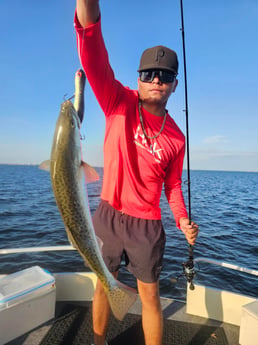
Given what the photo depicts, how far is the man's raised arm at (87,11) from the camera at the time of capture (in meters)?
1.79

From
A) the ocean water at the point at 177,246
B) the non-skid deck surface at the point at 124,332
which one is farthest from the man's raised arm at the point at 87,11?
the ocean water at the point at 177,246

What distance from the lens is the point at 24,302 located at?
3.47 metres

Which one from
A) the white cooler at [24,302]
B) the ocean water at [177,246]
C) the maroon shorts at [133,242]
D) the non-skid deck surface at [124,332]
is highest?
the maroon shorts at [133,242]

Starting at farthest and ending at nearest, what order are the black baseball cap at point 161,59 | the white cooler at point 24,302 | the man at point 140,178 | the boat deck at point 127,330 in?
the boat deck at point 127,330 → the white cooler at point 24,302 → the man at point 140,178 → the black baseball cap at point 161,59

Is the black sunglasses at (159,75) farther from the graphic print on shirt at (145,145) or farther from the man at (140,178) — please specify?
the graphic print on shirt at (145,145)

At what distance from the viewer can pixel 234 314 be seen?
13.6ft

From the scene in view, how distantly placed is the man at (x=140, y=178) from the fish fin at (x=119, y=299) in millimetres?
336

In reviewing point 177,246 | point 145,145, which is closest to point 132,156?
point 145,145

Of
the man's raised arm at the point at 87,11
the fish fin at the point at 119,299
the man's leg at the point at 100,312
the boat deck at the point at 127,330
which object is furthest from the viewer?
the boat deck at the point at 127,330

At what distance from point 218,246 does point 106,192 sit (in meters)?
9.74

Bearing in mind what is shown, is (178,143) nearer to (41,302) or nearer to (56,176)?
(56,176)

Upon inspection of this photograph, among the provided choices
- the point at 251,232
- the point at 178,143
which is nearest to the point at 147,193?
the point at 178,143

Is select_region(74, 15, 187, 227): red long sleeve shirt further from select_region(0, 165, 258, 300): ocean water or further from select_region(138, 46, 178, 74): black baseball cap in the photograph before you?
select_region(0, 165, 258, 300): ocean water

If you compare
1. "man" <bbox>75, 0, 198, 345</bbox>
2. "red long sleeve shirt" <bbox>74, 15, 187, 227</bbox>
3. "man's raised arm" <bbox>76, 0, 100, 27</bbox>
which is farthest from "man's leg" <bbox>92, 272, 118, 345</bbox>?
"man's raised arm" <bbox>76, 0, 100, 27</bbox>
